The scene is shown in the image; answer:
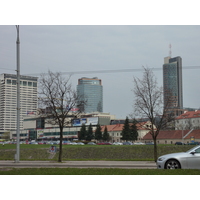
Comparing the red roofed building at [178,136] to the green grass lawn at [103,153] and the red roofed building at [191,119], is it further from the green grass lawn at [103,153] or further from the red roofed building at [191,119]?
the green grass lawn at [103,153]

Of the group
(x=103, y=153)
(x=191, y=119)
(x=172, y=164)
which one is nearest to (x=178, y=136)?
(x=191, y=119)

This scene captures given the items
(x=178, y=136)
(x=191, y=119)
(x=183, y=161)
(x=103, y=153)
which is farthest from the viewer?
(x=191, y=119)

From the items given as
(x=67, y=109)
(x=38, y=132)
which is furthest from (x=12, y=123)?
(x=67, y=109)

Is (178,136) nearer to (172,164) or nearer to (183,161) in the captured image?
(172,164)

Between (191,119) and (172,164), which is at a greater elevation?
(191,119)

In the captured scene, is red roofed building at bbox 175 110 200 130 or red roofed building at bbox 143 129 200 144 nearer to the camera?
red roofed building at bbox 143 129 200 144

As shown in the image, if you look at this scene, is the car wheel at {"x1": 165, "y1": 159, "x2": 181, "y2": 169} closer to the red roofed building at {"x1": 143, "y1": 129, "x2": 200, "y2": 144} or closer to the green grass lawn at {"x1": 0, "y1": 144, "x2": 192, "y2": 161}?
the green grass lawn at {"x1": 0, "y1": 144, "x2": 192, "y2": 161}

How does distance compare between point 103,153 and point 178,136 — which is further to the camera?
point 178,136

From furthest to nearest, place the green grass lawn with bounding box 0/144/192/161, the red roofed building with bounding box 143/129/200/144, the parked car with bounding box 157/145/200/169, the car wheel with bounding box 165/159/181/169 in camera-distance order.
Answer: the red roofed building with bounding box 143/129/200/144 → the green grass lawn with bounding box 0/144/192/161 → the car wheel with bounding box 165/159/181/169 → the parked car with bounding box 157/145/200/169

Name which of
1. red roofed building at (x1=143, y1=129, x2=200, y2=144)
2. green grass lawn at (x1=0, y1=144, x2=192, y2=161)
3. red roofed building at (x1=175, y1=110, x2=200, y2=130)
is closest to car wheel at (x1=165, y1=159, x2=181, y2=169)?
green grass lawn at (x1=0, y1=144, x2=192, y2=161)

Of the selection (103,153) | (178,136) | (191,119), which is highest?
(191,119)

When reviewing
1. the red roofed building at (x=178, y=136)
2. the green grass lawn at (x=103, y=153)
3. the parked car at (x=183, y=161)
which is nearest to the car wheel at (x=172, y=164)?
the parked car at (x=183, y=161)

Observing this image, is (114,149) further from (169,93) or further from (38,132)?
(38,132)

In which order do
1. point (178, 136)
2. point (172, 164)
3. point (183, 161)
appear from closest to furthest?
point (183, 161)
point (172, 164)
point (178, 136)
